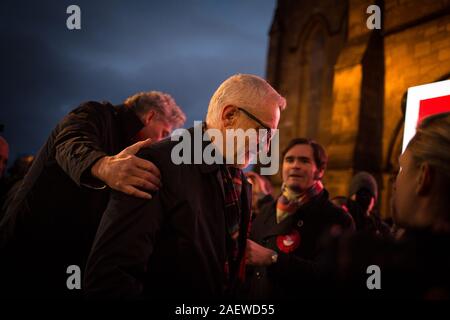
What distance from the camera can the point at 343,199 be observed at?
175 inches

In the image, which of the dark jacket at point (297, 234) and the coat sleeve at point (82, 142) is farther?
the dark jacket at point (297, 234)

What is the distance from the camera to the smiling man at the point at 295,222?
7.62ft

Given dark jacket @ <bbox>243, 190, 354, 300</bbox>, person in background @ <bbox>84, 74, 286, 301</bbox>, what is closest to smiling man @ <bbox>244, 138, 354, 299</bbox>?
dark jacket @ <bbox>243, 190, 354, 300</bbox>

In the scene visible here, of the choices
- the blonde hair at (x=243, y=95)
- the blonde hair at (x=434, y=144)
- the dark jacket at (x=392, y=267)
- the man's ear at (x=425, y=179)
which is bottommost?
the dark jacket at (x=392, y=267)

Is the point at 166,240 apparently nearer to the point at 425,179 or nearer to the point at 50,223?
the point at 50,223

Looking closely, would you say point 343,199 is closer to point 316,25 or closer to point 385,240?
point 385,240

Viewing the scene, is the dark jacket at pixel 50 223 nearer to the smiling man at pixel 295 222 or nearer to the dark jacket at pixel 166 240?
the dark jacket at pixel 166 240

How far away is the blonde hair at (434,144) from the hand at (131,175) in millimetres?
998

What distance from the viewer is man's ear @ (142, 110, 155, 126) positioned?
2.44 m

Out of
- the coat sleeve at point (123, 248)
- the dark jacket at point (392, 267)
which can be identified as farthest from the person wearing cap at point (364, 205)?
the dark jacket at point (392, 267)

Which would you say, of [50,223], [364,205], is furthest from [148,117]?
[364,205]
